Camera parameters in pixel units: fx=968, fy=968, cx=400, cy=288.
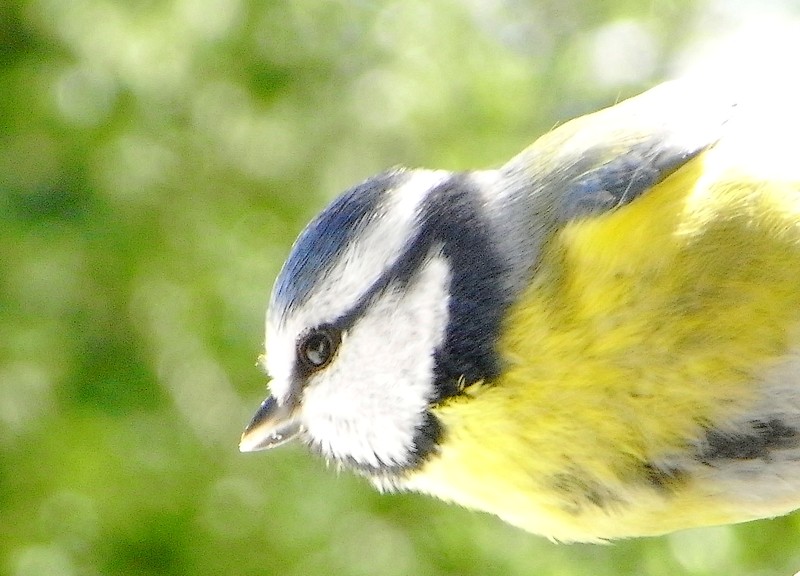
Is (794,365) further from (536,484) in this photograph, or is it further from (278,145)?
(278,145)

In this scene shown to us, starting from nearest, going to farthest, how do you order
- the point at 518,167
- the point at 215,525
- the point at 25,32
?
the point at 518,167 < the point at 215,525 < the point at 25,32

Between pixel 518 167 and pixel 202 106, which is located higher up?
pixel 202 106

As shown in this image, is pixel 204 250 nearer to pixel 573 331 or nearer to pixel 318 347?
pixel 318 347

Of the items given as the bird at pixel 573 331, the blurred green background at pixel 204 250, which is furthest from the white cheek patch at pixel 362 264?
the blurred green background at pixel 204 250

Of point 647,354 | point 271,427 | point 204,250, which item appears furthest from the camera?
point 204,250

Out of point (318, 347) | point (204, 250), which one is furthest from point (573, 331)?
point (204, 250)

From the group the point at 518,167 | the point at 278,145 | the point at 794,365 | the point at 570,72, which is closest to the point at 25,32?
the point at 278,145

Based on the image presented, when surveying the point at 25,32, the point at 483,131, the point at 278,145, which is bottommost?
the point at 483,131
